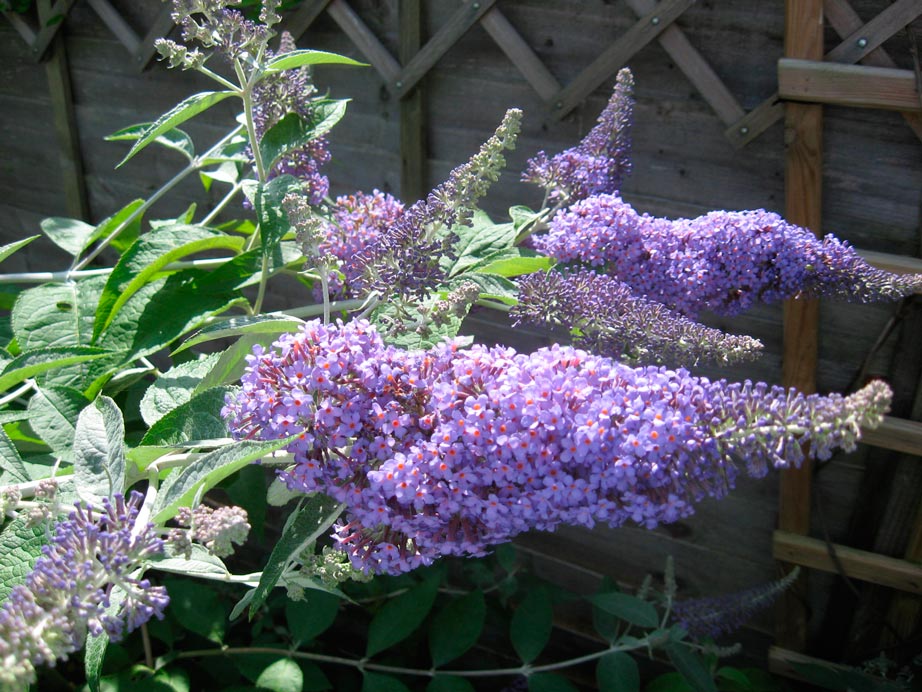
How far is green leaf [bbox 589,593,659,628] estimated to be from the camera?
167 cm

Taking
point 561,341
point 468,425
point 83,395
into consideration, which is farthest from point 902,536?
point 83,395

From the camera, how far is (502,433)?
2.33 feet

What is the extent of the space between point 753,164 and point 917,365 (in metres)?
0.57

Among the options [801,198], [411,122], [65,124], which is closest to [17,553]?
[801,198]

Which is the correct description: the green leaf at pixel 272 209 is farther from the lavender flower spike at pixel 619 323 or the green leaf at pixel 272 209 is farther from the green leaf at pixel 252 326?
the lavender flower spike at pixel 619 323

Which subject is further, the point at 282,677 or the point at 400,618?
the point at 400,618

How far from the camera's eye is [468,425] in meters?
0.71

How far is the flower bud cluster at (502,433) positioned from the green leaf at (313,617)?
1.01 metres

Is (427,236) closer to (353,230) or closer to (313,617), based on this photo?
(353,230)

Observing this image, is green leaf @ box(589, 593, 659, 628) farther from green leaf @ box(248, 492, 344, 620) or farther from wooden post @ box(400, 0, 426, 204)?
wooden post @ box(400, 0, 426, 204)

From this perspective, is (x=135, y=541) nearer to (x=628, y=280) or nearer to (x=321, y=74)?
(x=628, y=280)

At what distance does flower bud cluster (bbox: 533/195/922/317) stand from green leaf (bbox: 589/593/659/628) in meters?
0.80

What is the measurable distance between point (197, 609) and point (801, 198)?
1.54 m

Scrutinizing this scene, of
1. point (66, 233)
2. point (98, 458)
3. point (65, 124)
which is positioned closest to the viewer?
point (98, 458)
